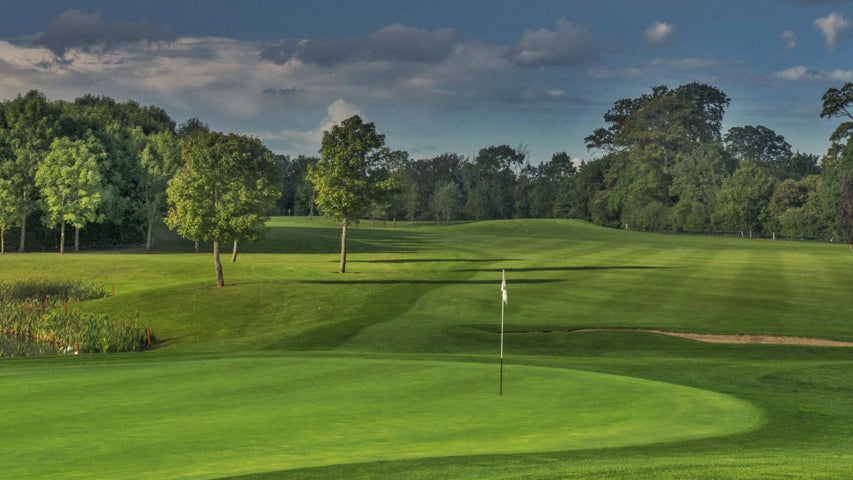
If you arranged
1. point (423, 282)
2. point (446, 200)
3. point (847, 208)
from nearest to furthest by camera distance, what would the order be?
point (423, 282) < point (847, 208) < point (446, 200)

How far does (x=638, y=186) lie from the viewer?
170500 millimetres

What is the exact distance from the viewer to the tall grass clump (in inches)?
1662

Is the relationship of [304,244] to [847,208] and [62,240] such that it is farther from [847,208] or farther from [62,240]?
[847,208]

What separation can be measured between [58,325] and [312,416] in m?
35.9

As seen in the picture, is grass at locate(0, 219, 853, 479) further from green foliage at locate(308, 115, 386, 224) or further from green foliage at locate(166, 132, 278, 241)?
green foliage at locate(308, 115, 386, 224)

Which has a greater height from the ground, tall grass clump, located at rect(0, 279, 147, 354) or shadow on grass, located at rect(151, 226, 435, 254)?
shadow on grass, located at rect(151, 226, 435, 254)

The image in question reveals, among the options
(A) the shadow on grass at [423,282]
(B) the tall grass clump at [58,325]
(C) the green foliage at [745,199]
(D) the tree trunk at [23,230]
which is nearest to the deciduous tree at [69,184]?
(D) the tree trunk at [23,230]

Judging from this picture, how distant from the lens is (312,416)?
1528 centimetres

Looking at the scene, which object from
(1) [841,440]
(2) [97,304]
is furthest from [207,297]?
(1) [841,440]

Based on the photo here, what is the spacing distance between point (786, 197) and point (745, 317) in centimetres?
11072

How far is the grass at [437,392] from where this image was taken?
12.0 meters

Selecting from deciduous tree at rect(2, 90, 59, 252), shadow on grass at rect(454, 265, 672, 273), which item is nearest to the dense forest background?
deciduous tree at rect(2, 90, 59, 252)

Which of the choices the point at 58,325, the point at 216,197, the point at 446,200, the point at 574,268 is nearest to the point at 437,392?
the point at 58,325

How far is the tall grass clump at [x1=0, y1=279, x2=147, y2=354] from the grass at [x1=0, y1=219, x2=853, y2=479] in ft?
6.59
